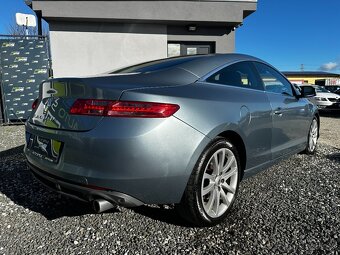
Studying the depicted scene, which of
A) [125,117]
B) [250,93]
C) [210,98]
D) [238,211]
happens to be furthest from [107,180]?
[250,93]

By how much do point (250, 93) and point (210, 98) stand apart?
0.72m

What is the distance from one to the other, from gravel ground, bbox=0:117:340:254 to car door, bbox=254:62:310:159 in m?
0.48

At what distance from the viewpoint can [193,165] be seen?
2.27 m

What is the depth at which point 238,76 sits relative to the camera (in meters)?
3.05

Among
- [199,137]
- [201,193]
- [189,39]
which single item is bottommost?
[201,193]

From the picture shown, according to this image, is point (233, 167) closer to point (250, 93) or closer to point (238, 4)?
point (250, 93)

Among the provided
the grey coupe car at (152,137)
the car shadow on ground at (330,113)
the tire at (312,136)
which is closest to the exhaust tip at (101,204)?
Answer: the grey coupe car at (152,137)

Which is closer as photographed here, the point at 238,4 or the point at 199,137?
the point at 199,137

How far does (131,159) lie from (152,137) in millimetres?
200

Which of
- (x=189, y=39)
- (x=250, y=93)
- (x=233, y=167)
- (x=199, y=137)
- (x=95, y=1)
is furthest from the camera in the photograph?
(x=189, y=39)

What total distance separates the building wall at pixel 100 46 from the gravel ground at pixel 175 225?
18.9 ft

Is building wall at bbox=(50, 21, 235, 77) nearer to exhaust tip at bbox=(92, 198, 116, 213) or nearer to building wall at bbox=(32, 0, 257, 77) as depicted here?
building wall at bbox=(32, 0, 257, 77)

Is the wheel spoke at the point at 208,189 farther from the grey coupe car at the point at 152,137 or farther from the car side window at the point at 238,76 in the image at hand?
the car side window at the point at 238,76

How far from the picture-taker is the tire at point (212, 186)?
7.66 feet
